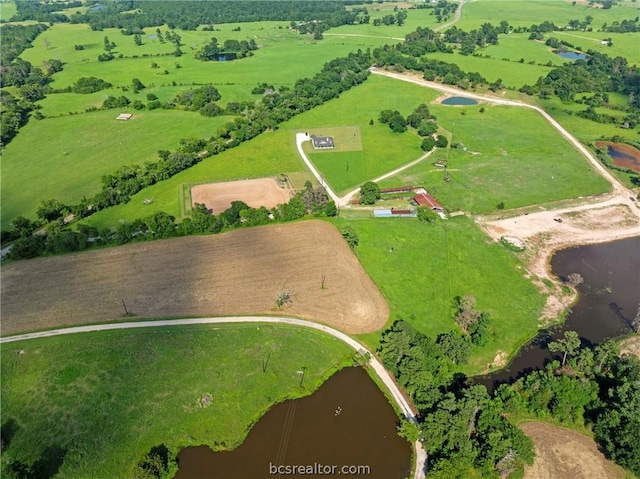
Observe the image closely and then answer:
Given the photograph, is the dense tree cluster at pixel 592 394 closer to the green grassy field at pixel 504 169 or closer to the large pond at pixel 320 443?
the large pond at pixel 320 443

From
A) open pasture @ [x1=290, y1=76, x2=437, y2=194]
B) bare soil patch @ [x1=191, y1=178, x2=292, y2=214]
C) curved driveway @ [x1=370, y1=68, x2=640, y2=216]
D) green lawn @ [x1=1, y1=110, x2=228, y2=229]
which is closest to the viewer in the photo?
bare soil patch @ [x1=191, y1=178, x2=292, y2=214]

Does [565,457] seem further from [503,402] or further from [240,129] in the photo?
[240,129]

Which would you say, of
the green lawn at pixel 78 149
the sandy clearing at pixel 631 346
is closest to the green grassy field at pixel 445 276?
the sandy clearing at pixel 631 346

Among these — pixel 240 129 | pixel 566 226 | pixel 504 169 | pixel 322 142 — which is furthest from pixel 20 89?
pixel 566 226

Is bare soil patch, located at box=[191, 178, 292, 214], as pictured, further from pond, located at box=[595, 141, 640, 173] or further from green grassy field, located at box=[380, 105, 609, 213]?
pond, located at box=[595, 141, 640, 173]

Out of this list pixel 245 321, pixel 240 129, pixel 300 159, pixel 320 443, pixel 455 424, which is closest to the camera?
pixel 455 424

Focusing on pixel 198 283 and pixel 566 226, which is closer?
pixel 198 283

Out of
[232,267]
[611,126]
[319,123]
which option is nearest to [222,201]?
[232,267]

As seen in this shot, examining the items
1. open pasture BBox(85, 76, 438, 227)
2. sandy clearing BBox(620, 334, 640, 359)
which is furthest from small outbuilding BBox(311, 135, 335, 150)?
sandy clearing BBox(620, 334, 640, 359)
